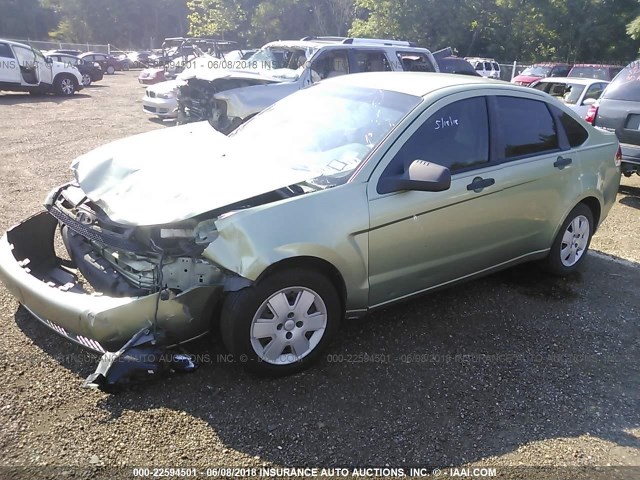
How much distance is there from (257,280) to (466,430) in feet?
4.52

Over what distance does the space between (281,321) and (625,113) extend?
6489mm

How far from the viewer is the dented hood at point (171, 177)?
3.09 m

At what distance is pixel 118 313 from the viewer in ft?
9.48

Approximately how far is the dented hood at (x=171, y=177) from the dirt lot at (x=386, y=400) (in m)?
0.95

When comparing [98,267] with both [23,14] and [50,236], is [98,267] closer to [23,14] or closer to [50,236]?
A: [50,236]

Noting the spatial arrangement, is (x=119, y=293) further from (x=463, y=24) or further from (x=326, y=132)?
(x=463, y=24)

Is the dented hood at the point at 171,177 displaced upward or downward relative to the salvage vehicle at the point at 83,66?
upward

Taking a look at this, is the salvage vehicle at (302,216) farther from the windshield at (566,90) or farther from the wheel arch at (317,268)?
the windshield at (566,90)

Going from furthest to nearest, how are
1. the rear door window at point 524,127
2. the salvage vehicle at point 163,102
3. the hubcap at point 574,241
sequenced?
the salvage vehicle at point 163,102
the hubcap at point 574,241
the rear door window at point 524,127

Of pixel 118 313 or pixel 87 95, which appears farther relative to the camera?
pixel 87 95

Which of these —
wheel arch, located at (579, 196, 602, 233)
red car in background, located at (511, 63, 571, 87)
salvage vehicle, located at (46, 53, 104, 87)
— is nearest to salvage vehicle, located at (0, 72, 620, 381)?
wheel arch, located at (579, 196, 602, 233)

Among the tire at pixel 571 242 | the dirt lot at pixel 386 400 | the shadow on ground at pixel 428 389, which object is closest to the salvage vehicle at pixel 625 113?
the tire at pixel 571 242

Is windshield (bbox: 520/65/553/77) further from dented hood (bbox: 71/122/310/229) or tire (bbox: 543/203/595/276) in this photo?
dented hood (bbox: 71/122/310/229)

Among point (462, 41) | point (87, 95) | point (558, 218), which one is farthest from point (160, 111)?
point (462, 41)
